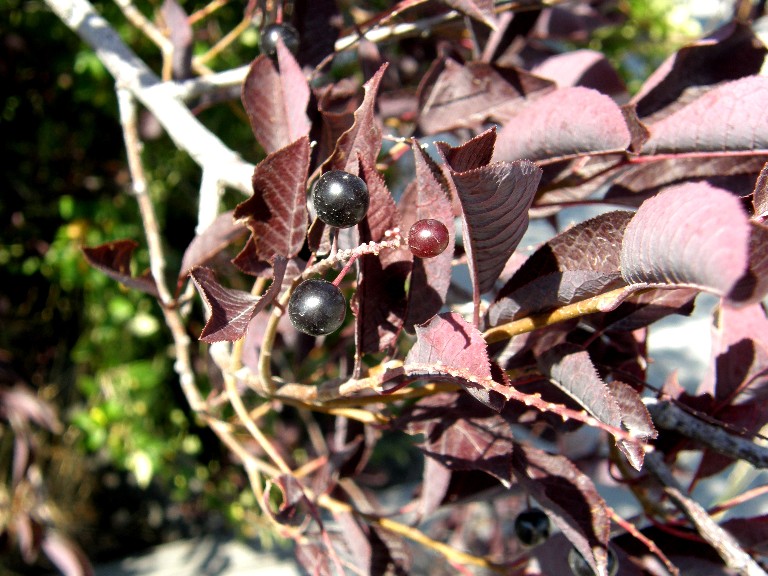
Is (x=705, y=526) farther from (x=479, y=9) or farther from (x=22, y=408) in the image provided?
(x=22, y=408)

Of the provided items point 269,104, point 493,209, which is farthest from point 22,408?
point 493,209

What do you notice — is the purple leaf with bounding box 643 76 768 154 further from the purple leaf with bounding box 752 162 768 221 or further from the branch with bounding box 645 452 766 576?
the branch with bounding box 645 452 766 576

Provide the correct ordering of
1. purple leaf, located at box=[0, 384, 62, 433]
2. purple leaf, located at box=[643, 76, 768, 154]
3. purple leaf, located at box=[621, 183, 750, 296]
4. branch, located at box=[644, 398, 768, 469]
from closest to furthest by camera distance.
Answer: purple leaf, located at box=[621, 183, 750, 296]
purple leaf, located at box=[643, 76, 768, 154]
branch, located at box=[644, 398, 768, 469]
purple leaf, located at box=[0, 384, 62, 433]

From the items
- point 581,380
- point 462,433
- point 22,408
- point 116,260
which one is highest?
point 116,260

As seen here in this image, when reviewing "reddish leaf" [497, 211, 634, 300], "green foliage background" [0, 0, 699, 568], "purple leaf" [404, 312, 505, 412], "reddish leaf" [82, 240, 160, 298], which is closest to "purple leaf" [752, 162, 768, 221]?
"reddish leaf" [497, 211, 634, 300]

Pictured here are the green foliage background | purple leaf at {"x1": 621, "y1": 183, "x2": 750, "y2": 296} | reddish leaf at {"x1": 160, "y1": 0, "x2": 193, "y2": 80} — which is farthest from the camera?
the green foliage background

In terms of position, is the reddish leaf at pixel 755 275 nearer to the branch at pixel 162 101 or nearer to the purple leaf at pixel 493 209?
the purple leaf at pixel 493 209
